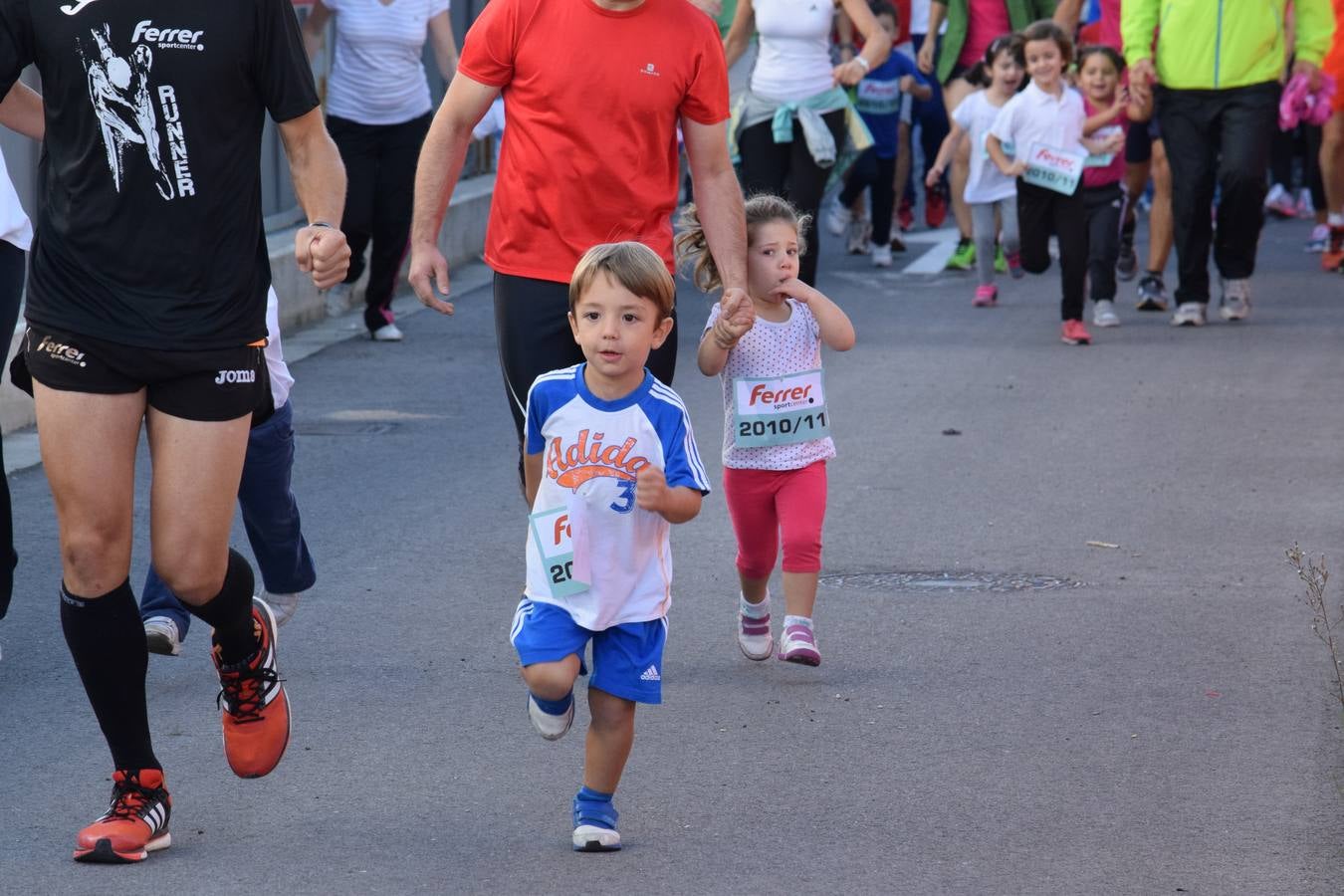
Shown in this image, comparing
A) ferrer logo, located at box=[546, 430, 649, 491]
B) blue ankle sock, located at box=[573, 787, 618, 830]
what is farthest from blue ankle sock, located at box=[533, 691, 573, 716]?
ferrer logo, located at box=[546, 430, 649, 491]

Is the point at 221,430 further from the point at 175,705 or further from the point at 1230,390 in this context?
the point at 1230,390

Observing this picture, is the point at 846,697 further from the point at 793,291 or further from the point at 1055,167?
the point at 1055,167

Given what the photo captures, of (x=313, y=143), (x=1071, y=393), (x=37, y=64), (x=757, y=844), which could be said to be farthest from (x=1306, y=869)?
(x=1071, y=393)

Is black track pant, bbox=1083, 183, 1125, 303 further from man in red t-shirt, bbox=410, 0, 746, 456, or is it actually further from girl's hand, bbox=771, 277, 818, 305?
man in red t-shirt, bbox=410, 0, 746, 456

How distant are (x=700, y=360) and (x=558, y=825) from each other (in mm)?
1475

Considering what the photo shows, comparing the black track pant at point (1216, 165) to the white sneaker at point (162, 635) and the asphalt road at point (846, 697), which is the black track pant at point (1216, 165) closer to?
the asphalt road at point (846, 697)

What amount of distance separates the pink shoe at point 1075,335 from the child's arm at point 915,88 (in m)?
4.30

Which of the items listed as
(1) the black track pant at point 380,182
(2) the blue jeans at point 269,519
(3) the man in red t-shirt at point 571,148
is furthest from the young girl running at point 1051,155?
(2) the blue jeans at point 269,519

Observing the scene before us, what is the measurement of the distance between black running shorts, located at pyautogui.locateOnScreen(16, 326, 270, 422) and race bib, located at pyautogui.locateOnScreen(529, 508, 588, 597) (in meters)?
0.62

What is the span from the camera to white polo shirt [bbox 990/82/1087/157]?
12.1m

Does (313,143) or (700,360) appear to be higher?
(313,143)

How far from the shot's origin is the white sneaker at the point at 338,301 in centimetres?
1277

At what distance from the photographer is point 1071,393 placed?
10422mm

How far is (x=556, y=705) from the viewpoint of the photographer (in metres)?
4.57
